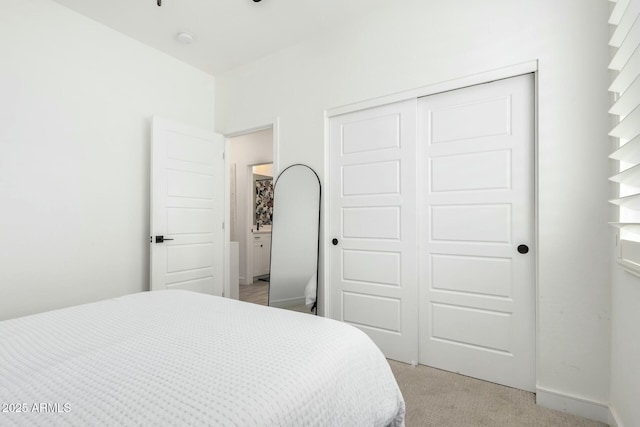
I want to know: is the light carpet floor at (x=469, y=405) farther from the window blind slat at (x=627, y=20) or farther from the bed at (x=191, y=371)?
the window blind slat at (x=627, y=20)

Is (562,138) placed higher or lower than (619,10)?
lower

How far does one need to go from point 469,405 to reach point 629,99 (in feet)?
5.64

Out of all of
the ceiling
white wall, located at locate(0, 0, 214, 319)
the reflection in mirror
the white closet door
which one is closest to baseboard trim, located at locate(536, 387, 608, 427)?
the white closet door

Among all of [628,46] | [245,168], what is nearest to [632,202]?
[628,46]

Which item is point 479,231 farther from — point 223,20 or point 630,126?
point 223,20

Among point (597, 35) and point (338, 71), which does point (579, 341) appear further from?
point (338, 71)

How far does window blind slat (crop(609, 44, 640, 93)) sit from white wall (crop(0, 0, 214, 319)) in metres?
3.39

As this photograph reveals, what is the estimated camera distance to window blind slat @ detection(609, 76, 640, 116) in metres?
1.15

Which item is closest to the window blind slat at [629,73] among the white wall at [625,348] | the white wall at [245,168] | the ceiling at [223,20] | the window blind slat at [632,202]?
the window blind slat at [632,202]

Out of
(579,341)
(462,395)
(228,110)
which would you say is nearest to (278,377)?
(462,395)

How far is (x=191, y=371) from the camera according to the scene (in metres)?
0.84

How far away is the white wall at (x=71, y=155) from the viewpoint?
2199 mm

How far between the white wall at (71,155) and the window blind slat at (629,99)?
11.1 feet

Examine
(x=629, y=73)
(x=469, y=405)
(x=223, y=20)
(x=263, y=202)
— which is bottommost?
(x=469, y=405)
